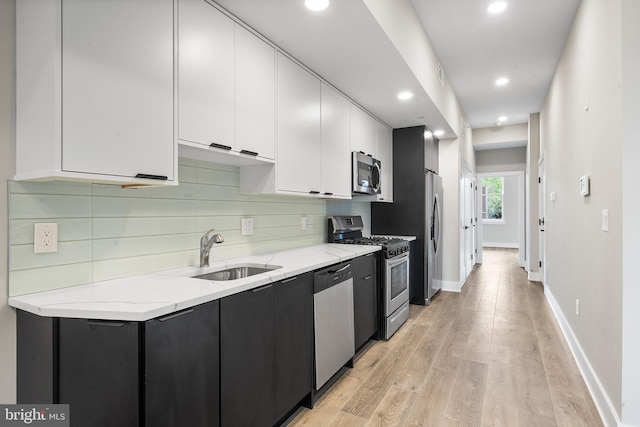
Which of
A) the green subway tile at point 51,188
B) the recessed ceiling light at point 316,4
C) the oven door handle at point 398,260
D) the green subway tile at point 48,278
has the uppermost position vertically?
the recessed ceiling light at point 316,4

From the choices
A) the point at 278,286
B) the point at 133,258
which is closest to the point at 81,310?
the point at 133,258

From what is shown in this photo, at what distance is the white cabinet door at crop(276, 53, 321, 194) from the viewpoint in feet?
7.72

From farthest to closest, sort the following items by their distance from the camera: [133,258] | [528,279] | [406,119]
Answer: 1. [528,279]
2. [406,119]
3. [133,258]

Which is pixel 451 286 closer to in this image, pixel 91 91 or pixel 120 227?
pixel 120 227

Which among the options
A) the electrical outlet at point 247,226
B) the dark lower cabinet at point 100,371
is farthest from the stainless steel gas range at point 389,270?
the dark lower cabinet at point 100,371

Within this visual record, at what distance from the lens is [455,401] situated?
2203 millimetres

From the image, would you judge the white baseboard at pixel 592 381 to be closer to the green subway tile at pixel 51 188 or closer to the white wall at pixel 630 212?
the white wall at pixel 630 212

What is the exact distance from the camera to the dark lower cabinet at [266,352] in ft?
4.93

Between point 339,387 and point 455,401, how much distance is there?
0.76 m

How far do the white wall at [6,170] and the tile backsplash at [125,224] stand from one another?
25 mm

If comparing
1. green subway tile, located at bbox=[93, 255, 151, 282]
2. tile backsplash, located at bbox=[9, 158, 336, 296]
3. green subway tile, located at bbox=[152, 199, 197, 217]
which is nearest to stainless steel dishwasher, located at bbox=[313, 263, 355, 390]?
tile backsplash, located at bbox=[9, 158, 336, 296]

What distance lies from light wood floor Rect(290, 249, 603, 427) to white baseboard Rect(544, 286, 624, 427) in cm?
5

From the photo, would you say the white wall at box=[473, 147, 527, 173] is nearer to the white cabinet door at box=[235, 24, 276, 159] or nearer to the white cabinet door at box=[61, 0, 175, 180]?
the white cabinet door at box=[235, 24, 276, 159]

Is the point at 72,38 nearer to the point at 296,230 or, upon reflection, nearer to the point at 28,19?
the point at 28,19
